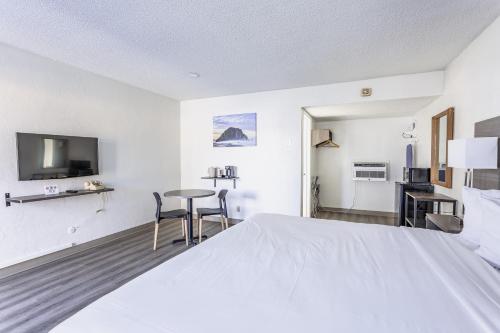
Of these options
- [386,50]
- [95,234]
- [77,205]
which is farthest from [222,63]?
[95,234]

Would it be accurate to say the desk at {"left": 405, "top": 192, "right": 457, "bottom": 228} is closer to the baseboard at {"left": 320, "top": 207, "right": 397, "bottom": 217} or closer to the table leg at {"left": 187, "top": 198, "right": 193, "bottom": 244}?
the baseboard at {"left": 320, "top": 207, "right": 397, "bottom": 217}

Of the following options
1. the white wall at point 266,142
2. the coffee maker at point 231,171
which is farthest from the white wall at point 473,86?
the coffee maker at point 231,171

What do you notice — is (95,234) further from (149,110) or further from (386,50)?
(386,50)

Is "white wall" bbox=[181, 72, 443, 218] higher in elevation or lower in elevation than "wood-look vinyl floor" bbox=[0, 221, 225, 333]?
higher

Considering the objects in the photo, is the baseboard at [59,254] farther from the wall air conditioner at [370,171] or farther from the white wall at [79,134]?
the wall air conditioner at [370,171]

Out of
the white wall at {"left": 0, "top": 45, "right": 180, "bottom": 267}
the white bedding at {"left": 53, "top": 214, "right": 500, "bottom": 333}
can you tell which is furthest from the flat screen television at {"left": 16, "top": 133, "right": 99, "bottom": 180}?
the white bedding at {"left": 53, "top": 214, "right": 500, "bottom": 333}

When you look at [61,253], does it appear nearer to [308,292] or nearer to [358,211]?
[308,292]

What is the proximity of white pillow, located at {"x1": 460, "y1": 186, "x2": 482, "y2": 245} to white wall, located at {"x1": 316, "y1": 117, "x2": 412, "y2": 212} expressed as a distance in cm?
381

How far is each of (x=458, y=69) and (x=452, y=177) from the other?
1.30m

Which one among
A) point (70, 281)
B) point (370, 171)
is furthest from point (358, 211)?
point (70, 281)

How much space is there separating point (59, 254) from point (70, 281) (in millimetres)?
794

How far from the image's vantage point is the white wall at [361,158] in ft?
17.3

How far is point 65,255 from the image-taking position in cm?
313

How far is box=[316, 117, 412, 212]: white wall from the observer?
527 cm
